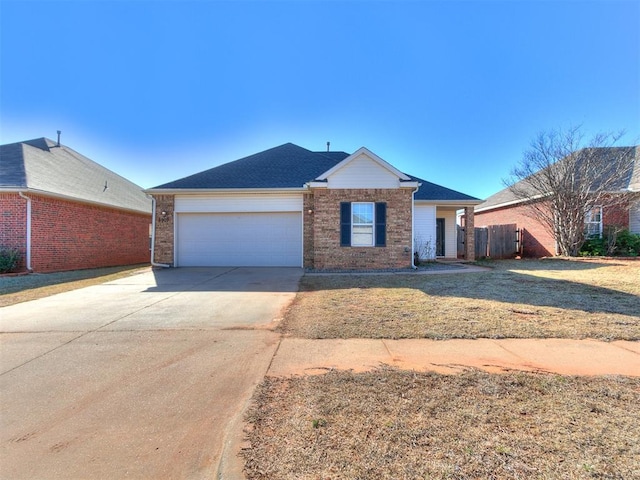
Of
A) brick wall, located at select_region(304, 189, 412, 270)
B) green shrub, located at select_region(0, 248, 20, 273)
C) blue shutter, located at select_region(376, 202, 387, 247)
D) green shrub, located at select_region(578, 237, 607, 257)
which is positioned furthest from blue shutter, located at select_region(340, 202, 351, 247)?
green shrub, located at select_region(578, 237, 607, 257)

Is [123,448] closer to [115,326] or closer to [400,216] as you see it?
[115,326]

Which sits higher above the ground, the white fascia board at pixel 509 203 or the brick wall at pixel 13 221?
the white fascia board at pixel 509 203

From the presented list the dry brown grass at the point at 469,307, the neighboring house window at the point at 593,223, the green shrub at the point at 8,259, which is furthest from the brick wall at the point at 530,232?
the green shrub at the point at 8,259

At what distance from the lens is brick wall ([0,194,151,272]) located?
11578mm

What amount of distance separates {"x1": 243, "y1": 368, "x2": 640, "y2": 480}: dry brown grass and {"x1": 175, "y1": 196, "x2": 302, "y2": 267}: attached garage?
10.2m

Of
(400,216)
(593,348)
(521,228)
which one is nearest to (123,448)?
(593,348)

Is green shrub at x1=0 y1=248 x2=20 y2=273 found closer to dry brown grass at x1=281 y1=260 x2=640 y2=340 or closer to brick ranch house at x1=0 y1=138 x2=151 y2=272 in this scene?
brick ranch house at x1=0 y1=138 x2=151 y2=272

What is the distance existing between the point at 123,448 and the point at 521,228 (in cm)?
2158

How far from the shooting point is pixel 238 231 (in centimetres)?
1330

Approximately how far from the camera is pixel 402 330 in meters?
4.72

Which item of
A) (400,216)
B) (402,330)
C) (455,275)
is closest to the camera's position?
(402,330)

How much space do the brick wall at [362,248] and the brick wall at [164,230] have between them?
6.43 metres

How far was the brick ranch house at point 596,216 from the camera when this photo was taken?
49.8ft

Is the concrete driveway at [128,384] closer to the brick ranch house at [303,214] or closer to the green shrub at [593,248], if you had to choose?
the brick ranch house at [303,214]
